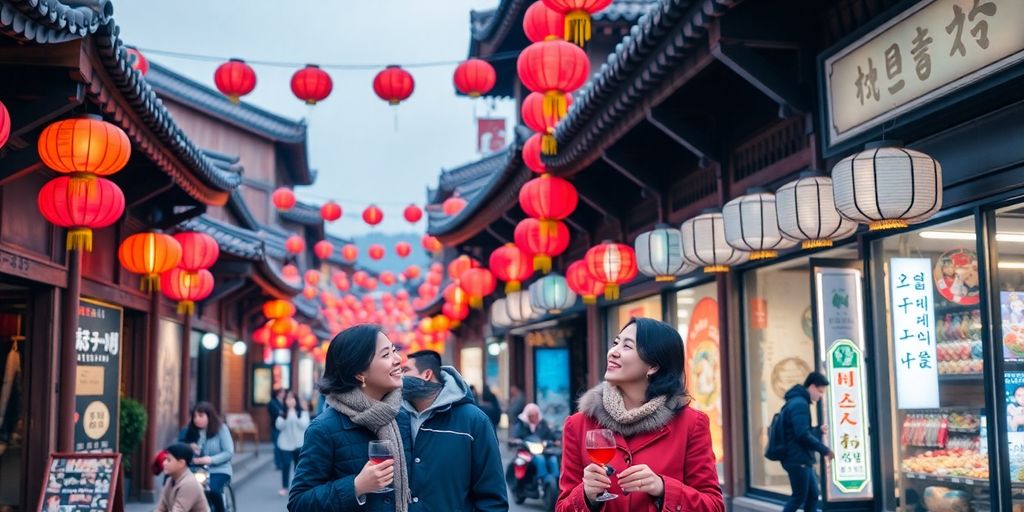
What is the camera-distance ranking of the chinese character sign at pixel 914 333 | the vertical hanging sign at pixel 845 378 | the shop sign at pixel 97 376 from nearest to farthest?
the chinese character sign at pixel 914 333, the vertical hanging sign at pixel 845 378, the shop sign at pixel 97 376

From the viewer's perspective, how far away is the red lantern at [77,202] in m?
9.43

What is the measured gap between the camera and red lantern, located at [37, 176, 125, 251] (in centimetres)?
943

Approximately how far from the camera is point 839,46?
852 centimetres

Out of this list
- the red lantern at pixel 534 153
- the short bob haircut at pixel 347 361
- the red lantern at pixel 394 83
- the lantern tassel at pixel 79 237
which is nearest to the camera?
the short bob haircut at pixel 347 361

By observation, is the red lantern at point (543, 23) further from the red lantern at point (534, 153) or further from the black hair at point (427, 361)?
the black hair at point (427, 361)

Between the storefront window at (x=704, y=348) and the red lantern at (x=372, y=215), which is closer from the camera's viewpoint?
the storefront window at (x=704, y=348)

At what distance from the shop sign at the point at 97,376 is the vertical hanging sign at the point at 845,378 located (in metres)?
8.03

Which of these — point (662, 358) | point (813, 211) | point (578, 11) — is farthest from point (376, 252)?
point (662, 358)

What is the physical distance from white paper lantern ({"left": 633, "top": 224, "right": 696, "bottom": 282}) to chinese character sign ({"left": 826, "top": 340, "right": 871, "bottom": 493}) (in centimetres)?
255

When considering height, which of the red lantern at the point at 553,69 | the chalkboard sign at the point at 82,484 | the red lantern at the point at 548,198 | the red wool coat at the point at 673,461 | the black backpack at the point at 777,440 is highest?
the red lantern at the point at 553,69

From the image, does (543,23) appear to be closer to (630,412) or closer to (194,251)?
(194,251)

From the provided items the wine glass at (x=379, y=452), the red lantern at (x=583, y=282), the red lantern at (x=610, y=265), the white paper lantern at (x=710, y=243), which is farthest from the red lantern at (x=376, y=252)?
the wine glass at (x=379, y=452)

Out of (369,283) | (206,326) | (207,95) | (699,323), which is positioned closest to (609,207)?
(699,323)

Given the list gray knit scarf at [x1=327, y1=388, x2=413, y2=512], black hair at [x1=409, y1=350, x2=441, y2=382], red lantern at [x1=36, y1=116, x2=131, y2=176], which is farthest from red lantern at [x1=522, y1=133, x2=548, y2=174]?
gray knit scarf at [x1=327, y1=388, x2=413, y2=512]
